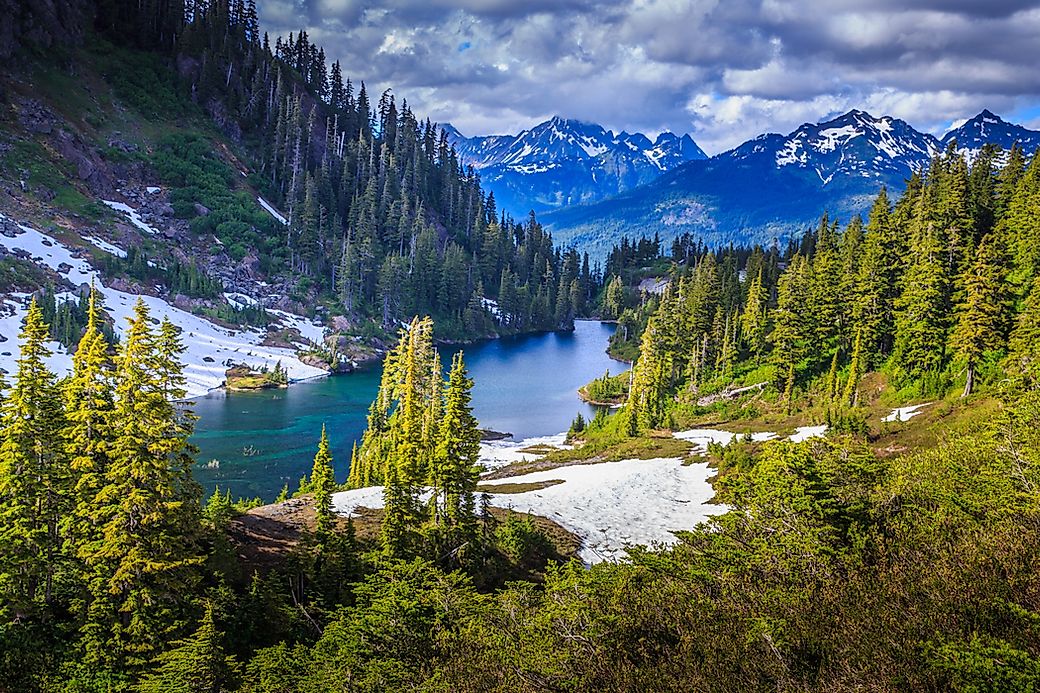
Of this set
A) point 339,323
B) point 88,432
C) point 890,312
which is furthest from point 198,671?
point 339,323

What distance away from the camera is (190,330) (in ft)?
289

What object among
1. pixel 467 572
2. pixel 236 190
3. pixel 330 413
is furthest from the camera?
pixel 236 190

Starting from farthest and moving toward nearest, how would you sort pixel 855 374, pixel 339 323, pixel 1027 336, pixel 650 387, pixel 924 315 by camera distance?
pixel 339 323
pixel 650 387
pixel 855 374
pixel 924 315
pixel 1027 336

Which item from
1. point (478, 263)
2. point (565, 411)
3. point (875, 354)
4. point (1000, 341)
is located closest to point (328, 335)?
point (565, 411)

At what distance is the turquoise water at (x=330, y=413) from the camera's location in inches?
2045

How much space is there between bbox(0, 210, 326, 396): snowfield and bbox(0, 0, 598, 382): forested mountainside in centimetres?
Answer: 81

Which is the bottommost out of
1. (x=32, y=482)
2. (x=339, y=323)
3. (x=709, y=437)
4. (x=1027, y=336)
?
(x=709, y=437)

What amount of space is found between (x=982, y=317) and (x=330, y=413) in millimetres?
59063

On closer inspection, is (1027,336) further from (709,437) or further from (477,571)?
(477,571)

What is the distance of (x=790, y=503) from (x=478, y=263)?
151 metres

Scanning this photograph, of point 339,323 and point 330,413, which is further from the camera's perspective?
point 339,323

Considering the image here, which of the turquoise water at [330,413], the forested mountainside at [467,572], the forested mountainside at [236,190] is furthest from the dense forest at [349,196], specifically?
the forested mountainside at [467,572]

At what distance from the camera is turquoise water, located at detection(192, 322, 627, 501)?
51.9m

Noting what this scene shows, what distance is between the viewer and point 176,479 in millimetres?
19344
